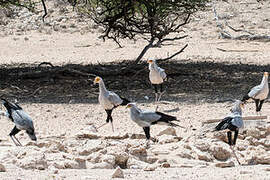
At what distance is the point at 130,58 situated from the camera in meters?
21.7

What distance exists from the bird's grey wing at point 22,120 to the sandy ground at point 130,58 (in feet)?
2.54

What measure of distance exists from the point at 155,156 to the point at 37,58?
1478 centimetres

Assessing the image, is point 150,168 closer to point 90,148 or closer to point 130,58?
point 90,148

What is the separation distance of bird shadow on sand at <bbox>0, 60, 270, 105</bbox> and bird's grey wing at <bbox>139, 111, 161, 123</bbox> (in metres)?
3.99

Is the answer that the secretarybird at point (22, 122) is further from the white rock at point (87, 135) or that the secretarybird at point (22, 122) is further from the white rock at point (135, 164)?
the white rock at point (135, 164)

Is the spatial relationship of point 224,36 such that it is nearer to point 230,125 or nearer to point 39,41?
point 39,41

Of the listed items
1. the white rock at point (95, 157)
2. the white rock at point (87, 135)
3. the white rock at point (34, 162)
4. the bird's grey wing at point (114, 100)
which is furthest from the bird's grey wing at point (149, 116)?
the white rock at point (34, 162)

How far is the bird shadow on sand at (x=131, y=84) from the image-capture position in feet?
44.1

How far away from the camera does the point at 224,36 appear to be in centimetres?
2714

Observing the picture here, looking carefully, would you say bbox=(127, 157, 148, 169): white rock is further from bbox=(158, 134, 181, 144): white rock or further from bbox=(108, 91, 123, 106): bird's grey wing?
bbox=(108, 91, 123, 106): bird's grey wing

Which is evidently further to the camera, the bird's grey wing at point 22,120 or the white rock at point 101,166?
the bird's grey wing at point 22,120

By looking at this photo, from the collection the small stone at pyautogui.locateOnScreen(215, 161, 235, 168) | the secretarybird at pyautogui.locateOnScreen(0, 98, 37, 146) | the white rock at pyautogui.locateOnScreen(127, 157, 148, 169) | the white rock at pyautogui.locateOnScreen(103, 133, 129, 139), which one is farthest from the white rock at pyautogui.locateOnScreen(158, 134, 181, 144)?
the secretarybird at pyautogui.locateOnScreen(0, 98, 37, 146)

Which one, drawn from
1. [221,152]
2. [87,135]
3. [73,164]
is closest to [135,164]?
[73,164]

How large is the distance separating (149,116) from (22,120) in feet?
5.83
